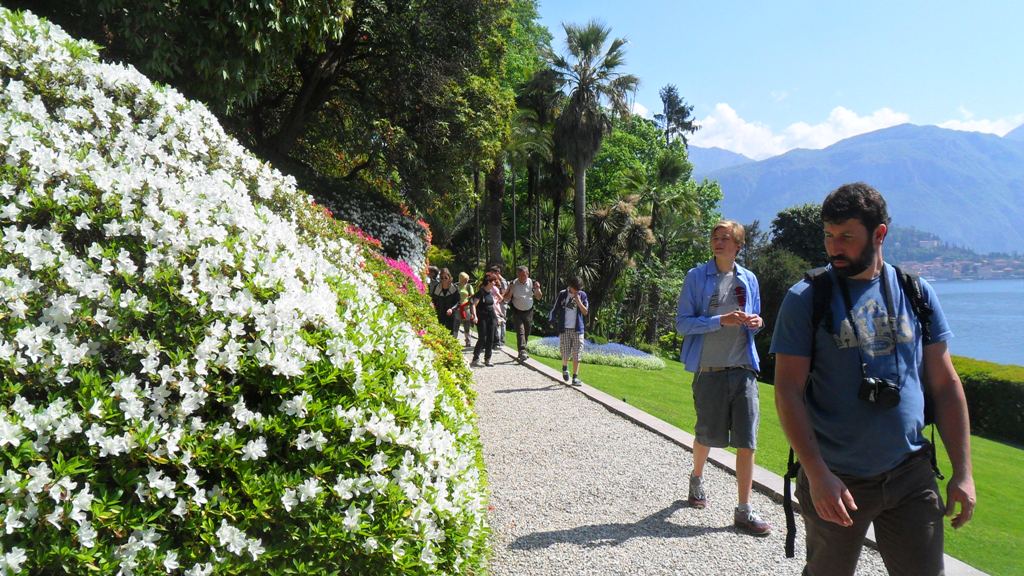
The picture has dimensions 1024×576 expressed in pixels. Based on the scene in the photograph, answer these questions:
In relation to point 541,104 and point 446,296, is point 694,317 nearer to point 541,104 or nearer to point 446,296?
point 446,296

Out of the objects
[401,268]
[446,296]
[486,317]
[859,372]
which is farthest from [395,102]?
[859,372]

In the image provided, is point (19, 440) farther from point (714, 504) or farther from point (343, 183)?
point (343, 183)

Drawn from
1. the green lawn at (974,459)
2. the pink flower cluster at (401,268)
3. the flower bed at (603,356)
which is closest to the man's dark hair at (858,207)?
the green lawn at (974,459)

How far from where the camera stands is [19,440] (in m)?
1.88

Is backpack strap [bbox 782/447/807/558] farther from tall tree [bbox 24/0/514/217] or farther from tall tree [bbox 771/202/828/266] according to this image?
tall tree [bbox 771/202/828/266]

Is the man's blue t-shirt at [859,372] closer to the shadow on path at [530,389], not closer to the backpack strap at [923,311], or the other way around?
the backpack strap at [923,311]

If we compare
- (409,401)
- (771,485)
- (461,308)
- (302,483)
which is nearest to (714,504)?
(771,485)

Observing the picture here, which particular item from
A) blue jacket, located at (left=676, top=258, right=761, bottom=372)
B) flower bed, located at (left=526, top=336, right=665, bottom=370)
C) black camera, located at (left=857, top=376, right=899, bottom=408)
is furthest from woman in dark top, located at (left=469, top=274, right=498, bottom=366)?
black camera, located at (left=857, top=376, right=899, bottom=408)

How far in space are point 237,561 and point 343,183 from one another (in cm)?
1449

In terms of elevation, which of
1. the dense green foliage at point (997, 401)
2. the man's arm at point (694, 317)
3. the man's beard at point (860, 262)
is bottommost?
the dense green foliage at point (997, 401)

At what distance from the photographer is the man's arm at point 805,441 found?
226 centimetres

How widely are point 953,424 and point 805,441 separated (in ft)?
2.09

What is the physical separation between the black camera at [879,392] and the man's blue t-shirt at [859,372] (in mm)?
31

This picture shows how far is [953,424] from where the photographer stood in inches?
96.4
